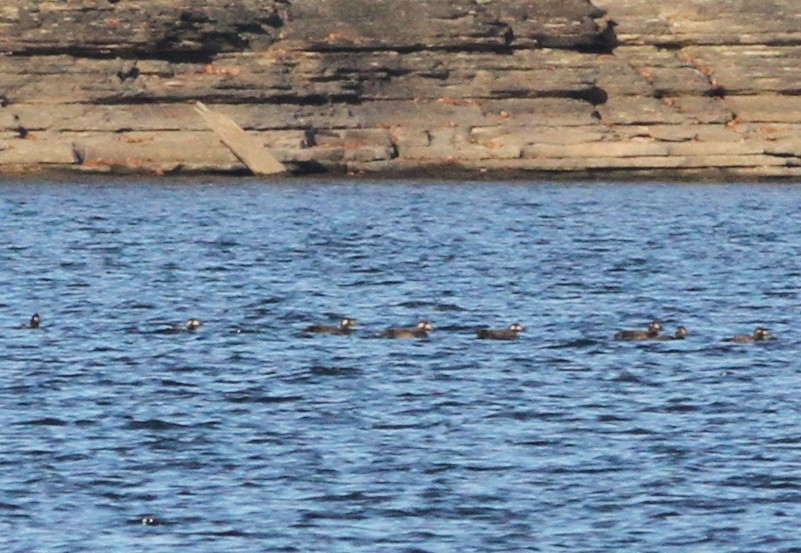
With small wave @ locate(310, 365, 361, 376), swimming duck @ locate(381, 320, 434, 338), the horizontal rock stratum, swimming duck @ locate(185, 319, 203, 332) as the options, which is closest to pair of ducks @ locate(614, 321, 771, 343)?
swimming duck @ locate(381, 320, 434, 338)

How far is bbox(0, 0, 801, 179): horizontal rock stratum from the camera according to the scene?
52.8m

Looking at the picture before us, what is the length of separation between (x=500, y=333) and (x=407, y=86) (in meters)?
29.8

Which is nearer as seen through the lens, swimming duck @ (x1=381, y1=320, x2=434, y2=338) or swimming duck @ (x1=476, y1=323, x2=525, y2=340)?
swimming duck @ (x1=476, y1=323, x2=525, y2=340)

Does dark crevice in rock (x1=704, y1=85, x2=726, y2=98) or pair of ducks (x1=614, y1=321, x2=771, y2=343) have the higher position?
dark crevice in rock (x1=704, y1=85, x2=726, y2=98)

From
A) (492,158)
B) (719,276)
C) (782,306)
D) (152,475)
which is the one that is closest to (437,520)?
(152,475)

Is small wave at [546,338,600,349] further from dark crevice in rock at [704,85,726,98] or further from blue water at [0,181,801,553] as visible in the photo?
dark crevice in rock at [704,85,726,98]

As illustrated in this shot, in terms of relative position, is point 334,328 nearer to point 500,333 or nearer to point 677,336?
point 500,333

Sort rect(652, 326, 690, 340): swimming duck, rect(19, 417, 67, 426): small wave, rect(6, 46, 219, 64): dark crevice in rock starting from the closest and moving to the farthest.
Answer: rect(19, 417, 67, 426): small wave, rect(652, 326, 690, 340): swimming duck, rect(6, 46, 219, 64): dark crevice in rock

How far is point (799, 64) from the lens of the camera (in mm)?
55438

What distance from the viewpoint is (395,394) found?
21.6 meters

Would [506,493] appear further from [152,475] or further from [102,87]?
[102,87]

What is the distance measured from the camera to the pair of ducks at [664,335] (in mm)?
25566

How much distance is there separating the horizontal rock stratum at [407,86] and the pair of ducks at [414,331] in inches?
1036

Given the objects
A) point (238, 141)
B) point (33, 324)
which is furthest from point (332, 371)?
point (238, 141)
